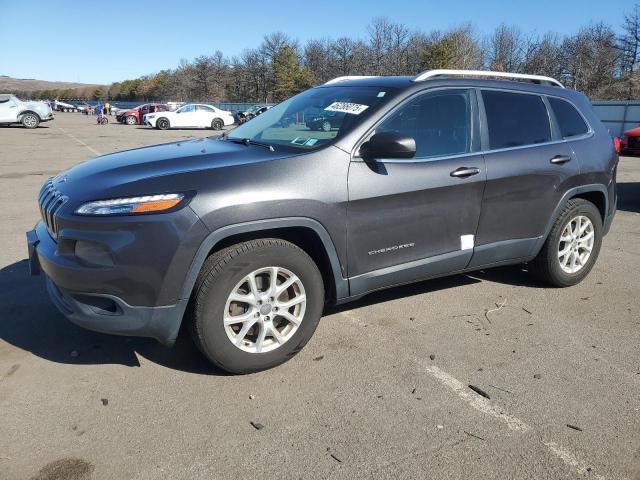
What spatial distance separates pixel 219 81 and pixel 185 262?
88.8 m

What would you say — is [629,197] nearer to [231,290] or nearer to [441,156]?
[441,156]

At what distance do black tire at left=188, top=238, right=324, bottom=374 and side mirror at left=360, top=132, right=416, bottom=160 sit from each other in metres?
0.78

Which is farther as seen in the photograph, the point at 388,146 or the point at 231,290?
the point at 388,146

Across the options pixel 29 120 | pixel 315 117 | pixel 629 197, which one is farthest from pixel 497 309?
pixel 29 120

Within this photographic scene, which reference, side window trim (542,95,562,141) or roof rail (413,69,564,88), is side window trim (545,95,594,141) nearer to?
side window trim (542,95,562,141)

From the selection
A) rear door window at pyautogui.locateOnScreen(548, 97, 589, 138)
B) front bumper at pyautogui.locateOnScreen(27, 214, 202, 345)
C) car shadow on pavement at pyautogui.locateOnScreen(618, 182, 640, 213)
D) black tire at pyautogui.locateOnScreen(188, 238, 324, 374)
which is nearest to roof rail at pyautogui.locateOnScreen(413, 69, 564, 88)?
rear door window at pyautogui.locateOnScreen(548, 97, 589, 138)

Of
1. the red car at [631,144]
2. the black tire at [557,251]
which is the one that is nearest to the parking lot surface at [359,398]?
the black tire at [557,251]

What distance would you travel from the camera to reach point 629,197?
9.97 m

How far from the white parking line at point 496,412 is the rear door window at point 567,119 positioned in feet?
8.21

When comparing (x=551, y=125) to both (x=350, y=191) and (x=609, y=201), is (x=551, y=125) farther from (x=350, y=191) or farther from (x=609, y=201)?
(x=350, y=191)

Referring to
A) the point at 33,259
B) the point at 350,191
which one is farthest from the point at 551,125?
the point at 33,259

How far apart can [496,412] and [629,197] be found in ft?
28.4

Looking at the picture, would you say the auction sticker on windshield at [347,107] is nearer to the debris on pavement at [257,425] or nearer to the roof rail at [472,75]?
the roof rail at [472,75]

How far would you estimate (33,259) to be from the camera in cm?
349
